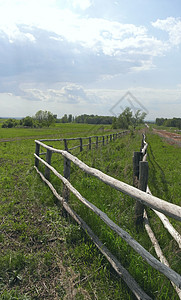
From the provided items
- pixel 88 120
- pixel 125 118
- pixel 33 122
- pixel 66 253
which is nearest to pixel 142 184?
pixel 66 253

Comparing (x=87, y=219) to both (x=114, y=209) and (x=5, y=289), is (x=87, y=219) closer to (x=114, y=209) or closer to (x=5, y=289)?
(x=114, y=209)

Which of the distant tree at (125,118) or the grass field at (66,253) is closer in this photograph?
the grass field at (66,253)

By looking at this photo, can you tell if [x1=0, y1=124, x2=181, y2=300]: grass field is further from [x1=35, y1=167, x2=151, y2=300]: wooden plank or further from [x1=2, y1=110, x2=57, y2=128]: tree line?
[x1=2, y1=110, x2=57, y2=128]: tree line

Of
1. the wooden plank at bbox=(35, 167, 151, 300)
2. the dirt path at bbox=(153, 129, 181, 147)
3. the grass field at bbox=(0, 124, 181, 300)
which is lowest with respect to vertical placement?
the grass field at bbox=(0, 124, 181, 300)

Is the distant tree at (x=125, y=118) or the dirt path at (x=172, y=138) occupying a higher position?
the distant tree at (x=125, y=118)

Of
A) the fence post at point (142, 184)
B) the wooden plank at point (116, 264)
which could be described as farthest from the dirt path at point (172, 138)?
the wooden plank at point (116, 264)

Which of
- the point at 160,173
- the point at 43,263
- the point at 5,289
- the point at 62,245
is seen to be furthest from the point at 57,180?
the point at 160,173

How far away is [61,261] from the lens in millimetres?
2566

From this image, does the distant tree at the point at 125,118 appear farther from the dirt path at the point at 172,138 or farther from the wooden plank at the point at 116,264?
the dirt path at the point at 172,138

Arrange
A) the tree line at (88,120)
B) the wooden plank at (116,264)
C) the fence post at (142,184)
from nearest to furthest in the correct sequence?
1. the wooden plank at (116,264)
2. the fence post at (142,184)
3. the tree line at (88,120)

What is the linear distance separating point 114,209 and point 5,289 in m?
2.27

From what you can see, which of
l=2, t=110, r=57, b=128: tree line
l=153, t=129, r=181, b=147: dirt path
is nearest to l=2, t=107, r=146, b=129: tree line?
l=2, t=110, r=57, b=128: tree line

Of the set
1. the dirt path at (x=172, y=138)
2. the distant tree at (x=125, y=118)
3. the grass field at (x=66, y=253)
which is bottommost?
the grass field at (x=66, y=253)

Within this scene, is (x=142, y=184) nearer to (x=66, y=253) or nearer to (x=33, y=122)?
(x=66, y=253)
